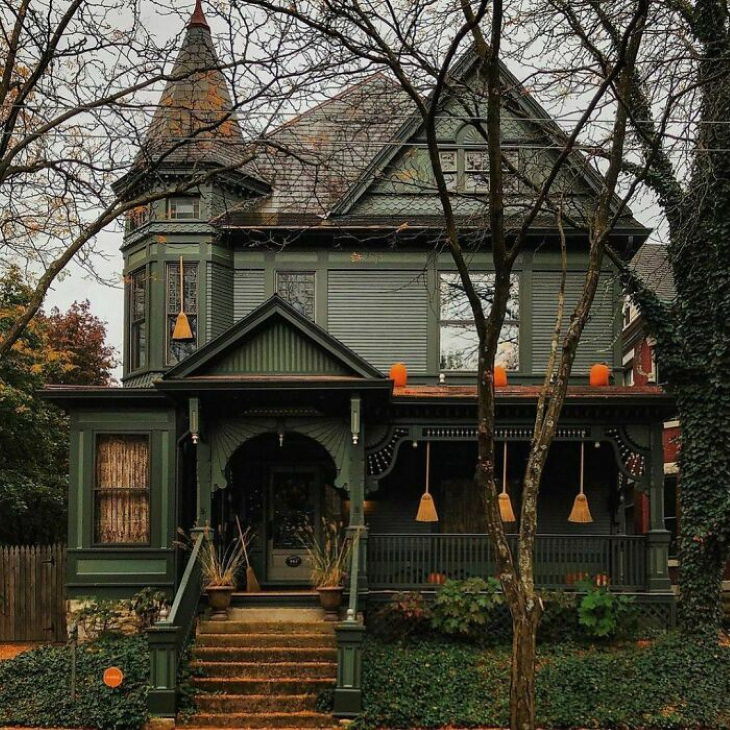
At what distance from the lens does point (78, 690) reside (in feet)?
43.6

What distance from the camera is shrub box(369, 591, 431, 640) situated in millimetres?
15305

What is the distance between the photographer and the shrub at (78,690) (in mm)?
12594

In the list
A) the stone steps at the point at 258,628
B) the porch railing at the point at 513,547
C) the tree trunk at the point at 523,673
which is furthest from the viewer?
the porch railing at the point at 513,547

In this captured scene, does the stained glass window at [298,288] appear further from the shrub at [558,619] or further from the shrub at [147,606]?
the shrub at [558,619]

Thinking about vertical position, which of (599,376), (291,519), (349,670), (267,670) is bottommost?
(267,670)

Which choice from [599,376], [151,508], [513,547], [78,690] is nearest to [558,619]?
[513,547]

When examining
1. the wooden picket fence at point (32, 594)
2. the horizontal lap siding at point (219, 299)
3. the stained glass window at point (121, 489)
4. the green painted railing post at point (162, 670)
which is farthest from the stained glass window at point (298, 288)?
the green painted railing post at point (162, 670)

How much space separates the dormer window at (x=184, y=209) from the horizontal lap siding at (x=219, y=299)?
1076mm

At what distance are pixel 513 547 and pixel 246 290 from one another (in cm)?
658

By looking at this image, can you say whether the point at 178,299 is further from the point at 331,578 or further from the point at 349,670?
the point at 349,670

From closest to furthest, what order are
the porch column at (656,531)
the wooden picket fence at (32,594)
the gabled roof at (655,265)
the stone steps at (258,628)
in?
the stone steps at (258,628), the porch column at (656,531), the wooden picket fence at (32,594), the gabled roof at (655,265)

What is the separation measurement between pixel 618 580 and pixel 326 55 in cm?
967

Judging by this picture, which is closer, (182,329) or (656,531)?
(656,531)

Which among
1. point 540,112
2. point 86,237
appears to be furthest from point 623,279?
point 86,237
